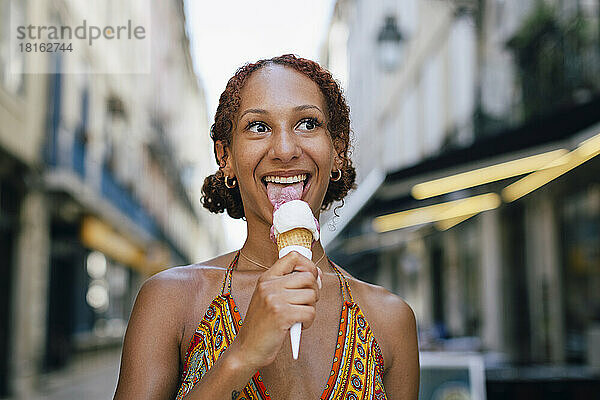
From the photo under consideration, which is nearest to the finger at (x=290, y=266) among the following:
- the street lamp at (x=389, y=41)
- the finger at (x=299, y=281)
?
the finger at (x=299, y=281)

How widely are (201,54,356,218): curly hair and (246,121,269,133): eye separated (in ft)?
0.20

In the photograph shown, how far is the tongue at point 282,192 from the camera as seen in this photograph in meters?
1.53

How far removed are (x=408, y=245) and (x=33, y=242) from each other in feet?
34.7

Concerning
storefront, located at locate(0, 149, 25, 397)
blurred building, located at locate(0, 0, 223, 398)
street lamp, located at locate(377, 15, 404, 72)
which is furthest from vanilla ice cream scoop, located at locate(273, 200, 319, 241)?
storefront, located at locate(0, 149, 25, 397)

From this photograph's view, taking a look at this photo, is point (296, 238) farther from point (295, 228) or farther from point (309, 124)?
point (309, 124)

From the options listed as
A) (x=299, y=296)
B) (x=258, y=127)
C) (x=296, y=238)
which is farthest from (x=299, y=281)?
(x=258, y=127)

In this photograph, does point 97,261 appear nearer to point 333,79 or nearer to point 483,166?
point 483,166

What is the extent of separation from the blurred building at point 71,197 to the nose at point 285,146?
2.58 metres

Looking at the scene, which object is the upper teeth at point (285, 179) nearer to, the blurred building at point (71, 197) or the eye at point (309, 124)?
the eye at point (309, 124)

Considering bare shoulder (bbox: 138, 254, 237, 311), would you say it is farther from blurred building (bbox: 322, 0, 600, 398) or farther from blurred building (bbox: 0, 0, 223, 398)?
blurred building (bbox: 0, 0, 223, 398)

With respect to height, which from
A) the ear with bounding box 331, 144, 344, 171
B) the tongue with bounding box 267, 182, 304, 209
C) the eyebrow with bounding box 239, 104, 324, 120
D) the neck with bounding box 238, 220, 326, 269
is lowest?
the neck with bounding box 238, 220, 326, 269

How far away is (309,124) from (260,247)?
0.29 meters

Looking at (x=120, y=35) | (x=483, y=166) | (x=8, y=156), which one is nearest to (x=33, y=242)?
(x=8, y=156)

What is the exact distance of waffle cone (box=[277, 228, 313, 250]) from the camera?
54.9 inches
